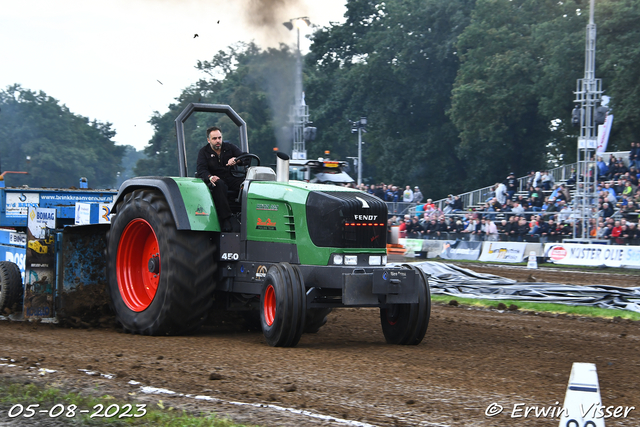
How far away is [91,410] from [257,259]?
357 centimetres

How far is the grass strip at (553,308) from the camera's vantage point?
39.5 feet

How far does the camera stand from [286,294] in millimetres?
7441

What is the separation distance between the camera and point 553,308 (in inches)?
498

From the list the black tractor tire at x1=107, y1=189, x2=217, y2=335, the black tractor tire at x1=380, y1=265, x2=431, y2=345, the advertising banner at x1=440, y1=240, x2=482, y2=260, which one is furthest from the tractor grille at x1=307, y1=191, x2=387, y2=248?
the advertising banner at x1=440, y1=240, x2=482, y2=260

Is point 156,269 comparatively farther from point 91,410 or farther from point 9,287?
point 91,410

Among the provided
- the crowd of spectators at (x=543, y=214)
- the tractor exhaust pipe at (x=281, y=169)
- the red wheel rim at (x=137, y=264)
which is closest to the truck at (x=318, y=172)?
the crowd of spectators at (x=543, y=214)

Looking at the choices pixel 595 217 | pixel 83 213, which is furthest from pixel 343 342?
pixel 595 217

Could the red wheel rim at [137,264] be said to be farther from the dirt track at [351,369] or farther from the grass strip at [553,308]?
the grass strip at [553,308]

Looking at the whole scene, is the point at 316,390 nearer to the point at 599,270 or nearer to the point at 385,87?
the point at 599,270

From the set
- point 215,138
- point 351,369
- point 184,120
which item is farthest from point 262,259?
point 351,369

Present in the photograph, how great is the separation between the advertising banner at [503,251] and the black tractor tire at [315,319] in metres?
17.2

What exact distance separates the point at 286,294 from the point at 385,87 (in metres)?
48.3

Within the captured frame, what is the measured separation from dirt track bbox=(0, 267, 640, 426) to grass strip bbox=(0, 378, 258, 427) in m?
0.18

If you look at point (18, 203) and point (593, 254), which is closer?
point (18, 203)
